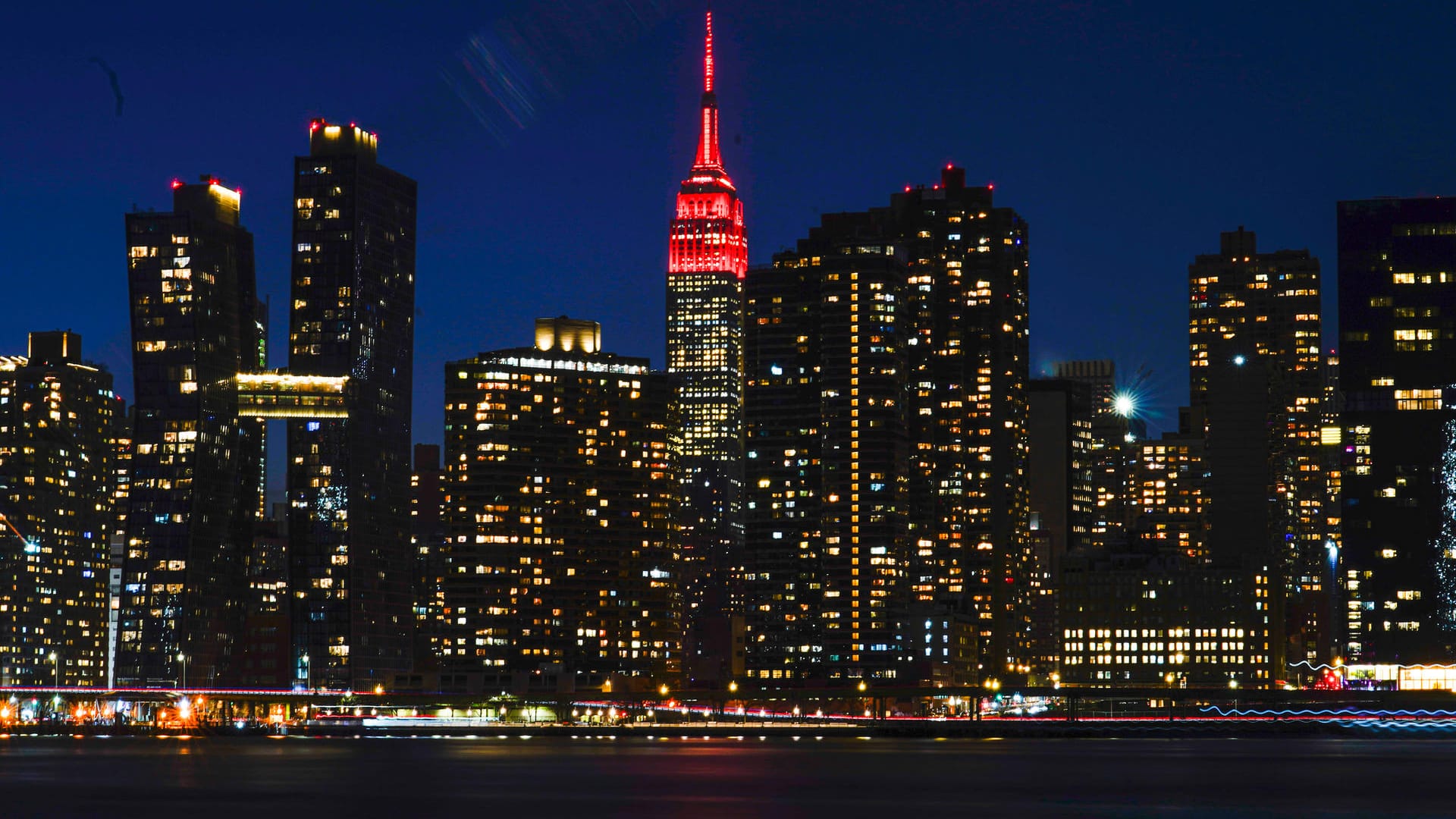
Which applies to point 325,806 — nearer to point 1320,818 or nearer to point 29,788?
point 29,788

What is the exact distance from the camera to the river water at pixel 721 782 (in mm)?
109750

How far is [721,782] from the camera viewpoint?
132 metres

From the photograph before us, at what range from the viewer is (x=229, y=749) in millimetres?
187000

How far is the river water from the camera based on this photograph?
110 metres

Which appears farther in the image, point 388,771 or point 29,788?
point 388,771

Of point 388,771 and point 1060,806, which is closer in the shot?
point 1060,806

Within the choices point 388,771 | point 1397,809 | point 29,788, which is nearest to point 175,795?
point 29,788

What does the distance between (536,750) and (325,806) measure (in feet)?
255

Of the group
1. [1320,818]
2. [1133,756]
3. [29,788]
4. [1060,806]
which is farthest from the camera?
[1133,756]

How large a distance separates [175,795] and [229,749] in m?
68.9

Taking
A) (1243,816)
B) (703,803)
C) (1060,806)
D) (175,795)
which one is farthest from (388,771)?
(1243,816)

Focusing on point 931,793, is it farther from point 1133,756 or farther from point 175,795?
point 1133,756

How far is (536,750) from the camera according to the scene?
616 feet

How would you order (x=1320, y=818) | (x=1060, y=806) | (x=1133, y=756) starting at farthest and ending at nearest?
(x=1133, y=756) < (x=1060, y=806) < (x=1320, y=818)
